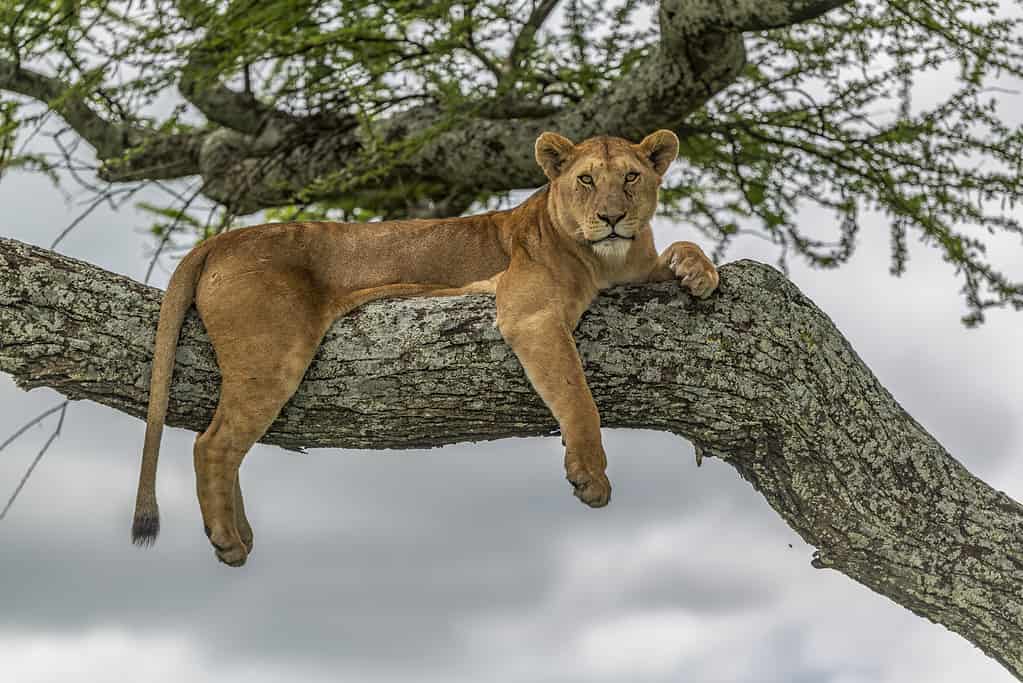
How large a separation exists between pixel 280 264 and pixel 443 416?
2.09 ft

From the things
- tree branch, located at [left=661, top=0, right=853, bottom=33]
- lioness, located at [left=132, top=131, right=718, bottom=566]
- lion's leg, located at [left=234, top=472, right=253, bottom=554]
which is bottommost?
lion's leg, located at [left=234, top=472, right=253, bottom=554]

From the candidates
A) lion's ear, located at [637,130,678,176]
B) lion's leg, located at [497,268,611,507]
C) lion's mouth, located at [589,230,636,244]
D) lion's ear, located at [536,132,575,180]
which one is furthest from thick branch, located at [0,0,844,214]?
lion's leg, located at [497,268,611,507]

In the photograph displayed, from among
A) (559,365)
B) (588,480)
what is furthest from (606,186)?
(588,480)

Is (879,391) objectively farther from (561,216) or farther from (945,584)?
(561,216)

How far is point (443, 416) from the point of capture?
3.52 meters

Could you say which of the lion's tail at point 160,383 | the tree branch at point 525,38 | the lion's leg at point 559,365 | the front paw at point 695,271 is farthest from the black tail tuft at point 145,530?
the tree branch at point 525,38

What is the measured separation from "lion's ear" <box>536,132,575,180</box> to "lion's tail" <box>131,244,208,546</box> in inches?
40.6

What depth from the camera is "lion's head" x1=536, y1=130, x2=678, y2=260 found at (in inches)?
136

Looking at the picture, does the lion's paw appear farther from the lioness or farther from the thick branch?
the thick branch

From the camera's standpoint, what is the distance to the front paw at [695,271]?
11.6 feet

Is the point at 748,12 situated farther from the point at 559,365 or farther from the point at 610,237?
the point at 559,365

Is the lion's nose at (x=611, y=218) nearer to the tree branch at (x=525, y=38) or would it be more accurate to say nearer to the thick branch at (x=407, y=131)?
the thick branch at (x=407, y=131)

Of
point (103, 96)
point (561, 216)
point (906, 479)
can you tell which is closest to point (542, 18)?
point (103, 96)

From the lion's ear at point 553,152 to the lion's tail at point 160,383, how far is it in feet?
3.38
